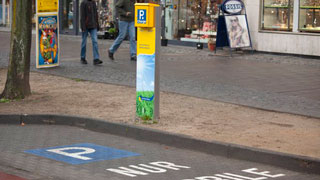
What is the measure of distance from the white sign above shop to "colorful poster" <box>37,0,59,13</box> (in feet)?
17.7

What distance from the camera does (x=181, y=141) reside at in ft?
27.4

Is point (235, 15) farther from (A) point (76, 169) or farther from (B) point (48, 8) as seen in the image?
(A) point (76, 169)

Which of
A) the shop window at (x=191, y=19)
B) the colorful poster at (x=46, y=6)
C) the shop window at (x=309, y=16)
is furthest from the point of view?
the shop window at (x=191, y=19)

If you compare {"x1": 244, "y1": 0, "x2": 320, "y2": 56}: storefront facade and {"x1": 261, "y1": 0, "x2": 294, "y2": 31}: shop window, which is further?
{"x1": 261, "y1": 0, "x2": 294, "y2": 31}: shop window

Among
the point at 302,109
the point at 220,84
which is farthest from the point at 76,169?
the point at 220,84

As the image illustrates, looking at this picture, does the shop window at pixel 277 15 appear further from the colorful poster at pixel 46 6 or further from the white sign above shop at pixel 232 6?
the colorful poster at pixel 46 6

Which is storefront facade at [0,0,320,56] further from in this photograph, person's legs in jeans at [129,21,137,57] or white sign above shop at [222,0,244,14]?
person's legs in jeans at [129,21,137,57]

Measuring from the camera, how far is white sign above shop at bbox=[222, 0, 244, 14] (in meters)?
18.9

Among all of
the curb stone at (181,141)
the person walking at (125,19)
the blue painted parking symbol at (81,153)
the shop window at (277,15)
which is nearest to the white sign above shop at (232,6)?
the shop window at (277,15)

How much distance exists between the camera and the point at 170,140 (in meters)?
8.50

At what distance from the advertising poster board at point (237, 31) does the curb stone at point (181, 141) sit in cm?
980

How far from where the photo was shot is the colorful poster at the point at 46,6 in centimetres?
1521

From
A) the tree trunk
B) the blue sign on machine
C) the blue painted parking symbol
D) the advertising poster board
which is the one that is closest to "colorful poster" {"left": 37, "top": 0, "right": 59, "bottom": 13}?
the tree trunk

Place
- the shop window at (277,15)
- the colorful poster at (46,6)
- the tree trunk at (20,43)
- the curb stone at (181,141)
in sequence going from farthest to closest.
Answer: the shop window at (277,15) → the colorful poster at (46,6) → the tree trunk at (20,43) → the curb stone at (181,141)
